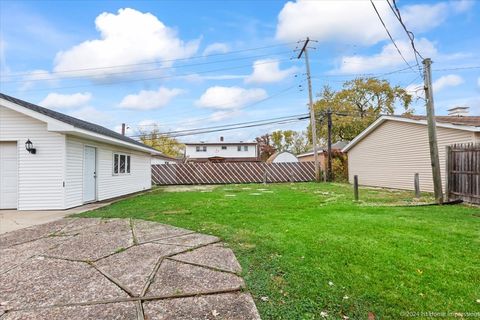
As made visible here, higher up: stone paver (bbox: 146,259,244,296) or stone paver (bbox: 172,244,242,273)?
stone paver (bbox: 172,244,242,273)

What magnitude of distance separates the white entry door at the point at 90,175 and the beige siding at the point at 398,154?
12799 millimetres

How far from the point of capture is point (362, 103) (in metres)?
31.9

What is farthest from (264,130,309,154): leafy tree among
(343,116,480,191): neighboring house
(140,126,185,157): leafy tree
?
(343,116,480,191): neighboring house

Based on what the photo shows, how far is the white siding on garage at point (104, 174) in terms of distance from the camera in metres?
8.40

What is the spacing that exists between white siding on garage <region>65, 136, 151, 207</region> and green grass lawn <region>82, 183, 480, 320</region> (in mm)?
3973

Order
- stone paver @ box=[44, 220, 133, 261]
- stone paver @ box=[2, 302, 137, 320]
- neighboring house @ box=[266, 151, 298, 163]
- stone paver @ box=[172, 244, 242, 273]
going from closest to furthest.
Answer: stone paver @ box=[2, 302, 137, 320] → stone paver @ box=[172, 244, 242, 273] → stone paver @ box=[44, 220, 133, 261] → neighboring house @ box=[266, 151, 298, 163]

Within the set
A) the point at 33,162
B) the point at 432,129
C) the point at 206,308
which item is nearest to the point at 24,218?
the point at 33,162

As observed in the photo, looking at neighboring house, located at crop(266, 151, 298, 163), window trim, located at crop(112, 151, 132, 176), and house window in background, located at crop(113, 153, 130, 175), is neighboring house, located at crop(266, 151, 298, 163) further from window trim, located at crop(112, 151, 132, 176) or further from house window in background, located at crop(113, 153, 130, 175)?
house window in background, located at crop(113, 153, 130, 175)

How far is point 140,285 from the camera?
2.76 meters

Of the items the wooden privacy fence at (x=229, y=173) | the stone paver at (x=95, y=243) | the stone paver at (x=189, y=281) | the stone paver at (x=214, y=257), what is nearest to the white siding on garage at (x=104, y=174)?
the wooden privacy fence at (x=229, y=173)

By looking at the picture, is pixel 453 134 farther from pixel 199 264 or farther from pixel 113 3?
pixel 113 3

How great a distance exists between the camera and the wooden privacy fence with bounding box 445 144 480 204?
760 centimetres

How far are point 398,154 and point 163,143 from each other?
127 feet

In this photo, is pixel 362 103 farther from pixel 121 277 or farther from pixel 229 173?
pixel 121 277
